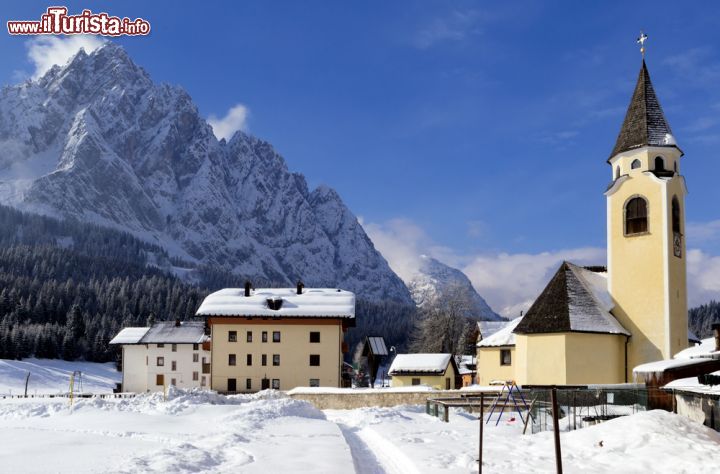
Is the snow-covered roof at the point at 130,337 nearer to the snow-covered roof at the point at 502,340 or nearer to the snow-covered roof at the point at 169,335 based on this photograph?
the snow-covered roof at the point at 169,335

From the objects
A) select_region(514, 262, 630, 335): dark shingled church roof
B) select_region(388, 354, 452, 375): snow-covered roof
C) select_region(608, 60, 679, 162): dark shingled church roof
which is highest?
select_region(608, 60, 679, 162): dark shingled church roof

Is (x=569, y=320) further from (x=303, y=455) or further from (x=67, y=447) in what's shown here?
(x=67, y=447)

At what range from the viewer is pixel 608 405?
103ft

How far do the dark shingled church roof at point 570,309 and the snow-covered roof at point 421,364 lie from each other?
2569 centimetres

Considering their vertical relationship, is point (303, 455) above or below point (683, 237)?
below

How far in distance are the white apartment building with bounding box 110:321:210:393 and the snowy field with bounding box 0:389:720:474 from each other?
61086mm

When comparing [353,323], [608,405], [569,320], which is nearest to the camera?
[608,405]

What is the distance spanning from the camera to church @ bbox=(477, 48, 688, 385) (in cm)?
4200

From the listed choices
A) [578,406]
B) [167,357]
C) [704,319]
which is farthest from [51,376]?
[704,319]

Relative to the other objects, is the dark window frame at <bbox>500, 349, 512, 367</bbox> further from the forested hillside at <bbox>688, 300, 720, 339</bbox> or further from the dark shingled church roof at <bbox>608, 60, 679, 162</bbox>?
the forested hillside at <bbox>688, 300, 720, 339</bbox>

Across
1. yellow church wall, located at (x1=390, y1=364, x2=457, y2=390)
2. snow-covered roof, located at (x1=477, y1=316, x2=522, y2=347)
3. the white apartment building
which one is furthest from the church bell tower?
the white apartment building

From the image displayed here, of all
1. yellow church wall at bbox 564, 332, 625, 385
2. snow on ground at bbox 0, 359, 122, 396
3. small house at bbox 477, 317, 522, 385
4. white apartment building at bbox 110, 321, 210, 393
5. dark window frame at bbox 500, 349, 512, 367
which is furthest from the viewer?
snow on ground at bbox 0, 359, 122, 396

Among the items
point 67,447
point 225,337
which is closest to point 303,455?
point 67,447

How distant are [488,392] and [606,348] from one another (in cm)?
709
